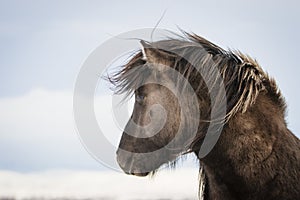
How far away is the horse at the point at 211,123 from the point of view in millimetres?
4637

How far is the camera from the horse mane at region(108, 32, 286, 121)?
186 inches

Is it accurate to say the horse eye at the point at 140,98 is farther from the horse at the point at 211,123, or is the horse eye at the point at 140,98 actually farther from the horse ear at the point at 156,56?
the horse ear at the point at 156,56

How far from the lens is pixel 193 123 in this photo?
4691 mm

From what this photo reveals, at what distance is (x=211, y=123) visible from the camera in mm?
4668

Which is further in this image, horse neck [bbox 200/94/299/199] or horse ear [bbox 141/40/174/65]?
horse ear [bbox 141/40/174/65]

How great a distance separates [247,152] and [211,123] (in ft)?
1.32

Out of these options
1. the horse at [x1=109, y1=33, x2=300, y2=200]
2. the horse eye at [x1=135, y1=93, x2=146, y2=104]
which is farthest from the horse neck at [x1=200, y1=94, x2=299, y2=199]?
the horse eye at [x1=135, y1=93, x2=146, y2=104]

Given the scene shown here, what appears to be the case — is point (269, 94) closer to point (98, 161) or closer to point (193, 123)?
point (193, 123)

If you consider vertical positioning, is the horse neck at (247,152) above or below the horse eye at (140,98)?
below

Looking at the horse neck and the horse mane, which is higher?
the horse mane

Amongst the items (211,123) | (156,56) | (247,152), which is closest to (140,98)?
(156,56)

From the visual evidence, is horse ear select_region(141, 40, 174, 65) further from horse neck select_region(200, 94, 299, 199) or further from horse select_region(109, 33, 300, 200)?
horse neck select_region(200, 94, 299, 199)

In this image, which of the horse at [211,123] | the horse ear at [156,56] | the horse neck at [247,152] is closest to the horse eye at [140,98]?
the horse at [211,123]

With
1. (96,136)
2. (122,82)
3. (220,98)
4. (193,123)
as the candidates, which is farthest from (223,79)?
(96,136)
